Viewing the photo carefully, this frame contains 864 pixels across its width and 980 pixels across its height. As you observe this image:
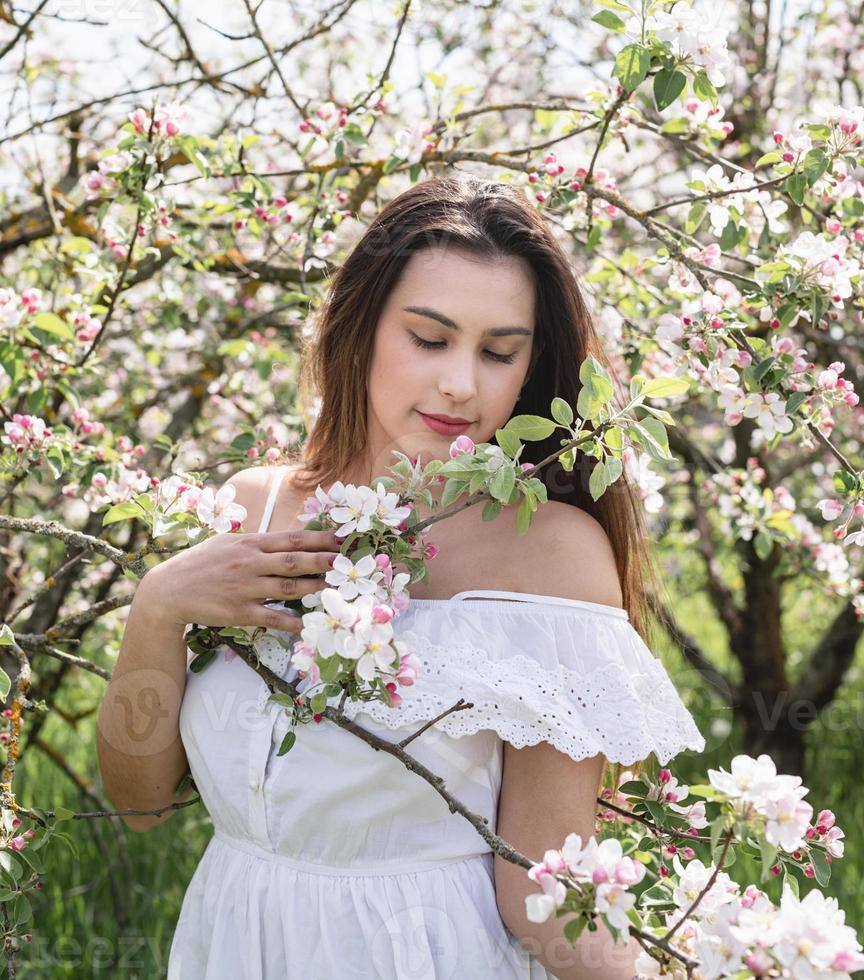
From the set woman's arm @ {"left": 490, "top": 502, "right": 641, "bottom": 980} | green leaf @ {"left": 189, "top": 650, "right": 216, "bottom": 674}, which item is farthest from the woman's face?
green leaf @ {"left": 189, "top": 650, "right": 216, "bottom": 674}

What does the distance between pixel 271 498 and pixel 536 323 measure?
505mm

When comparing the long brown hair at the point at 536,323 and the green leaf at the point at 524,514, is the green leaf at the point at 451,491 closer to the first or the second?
the green leaf at the point at 524,514

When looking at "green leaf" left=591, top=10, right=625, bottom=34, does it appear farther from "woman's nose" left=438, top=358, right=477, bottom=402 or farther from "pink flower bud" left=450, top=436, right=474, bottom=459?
"pink flower bud" left=450, top=436, right=474, bottom=459

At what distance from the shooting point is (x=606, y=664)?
148 centimetres

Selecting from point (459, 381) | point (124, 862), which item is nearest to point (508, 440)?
point (459, 381)

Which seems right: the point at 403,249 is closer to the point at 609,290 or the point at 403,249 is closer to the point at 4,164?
the point at 609,290

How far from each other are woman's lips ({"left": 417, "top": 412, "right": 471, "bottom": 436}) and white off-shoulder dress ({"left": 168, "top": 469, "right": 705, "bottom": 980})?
229 millimetres

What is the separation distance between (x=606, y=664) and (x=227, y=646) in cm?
52

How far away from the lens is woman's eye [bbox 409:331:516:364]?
1566 mm

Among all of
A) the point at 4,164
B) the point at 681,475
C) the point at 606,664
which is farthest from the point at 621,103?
the point at 4,164

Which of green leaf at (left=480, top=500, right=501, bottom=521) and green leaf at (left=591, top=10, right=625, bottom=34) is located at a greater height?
green leaf at (left=591, top=10, right=625, bottom=34)

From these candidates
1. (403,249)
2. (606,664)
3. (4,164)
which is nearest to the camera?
(606,664)

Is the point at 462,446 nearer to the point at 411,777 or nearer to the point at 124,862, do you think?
the point at 411,777

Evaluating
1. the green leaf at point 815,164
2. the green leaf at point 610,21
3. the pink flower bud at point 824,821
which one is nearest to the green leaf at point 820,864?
the pink flower bud at point 824,821
